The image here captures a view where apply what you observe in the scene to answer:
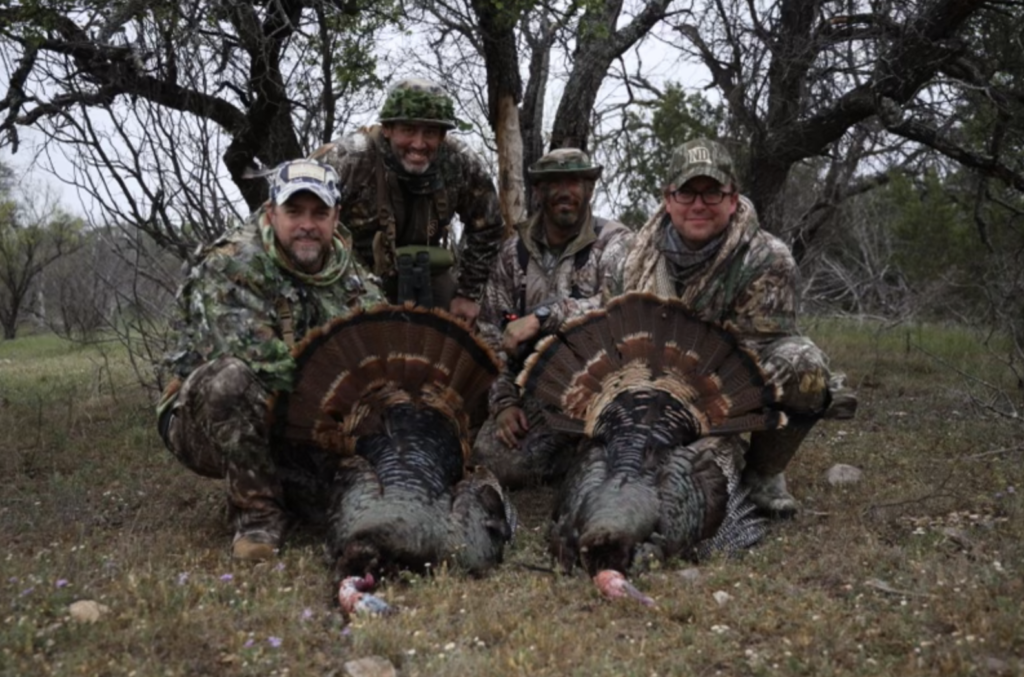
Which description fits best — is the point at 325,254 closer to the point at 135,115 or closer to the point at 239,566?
the point at 239,566

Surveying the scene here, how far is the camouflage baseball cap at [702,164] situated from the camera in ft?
16.1

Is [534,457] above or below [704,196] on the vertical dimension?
below

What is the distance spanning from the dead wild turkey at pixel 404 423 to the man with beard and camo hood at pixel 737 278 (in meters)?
1.16

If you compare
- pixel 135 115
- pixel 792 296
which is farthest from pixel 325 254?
pixel 135 115

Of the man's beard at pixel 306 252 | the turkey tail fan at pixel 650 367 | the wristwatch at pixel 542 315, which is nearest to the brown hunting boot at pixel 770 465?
the turkey tail fan at pixel 650 367

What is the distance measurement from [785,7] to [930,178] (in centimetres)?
667

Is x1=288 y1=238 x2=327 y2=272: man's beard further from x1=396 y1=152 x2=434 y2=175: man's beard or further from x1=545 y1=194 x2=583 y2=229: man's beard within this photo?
x1=545 y1=194 x2=583 y2=229: man's beard

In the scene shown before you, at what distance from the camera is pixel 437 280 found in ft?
21.6

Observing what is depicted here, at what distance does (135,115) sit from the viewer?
694 centimetres

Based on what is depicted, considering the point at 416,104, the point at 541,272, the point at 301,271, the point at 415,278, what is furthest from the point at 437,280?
the point at 301,271

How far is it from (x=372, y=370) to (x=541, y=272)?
6.83 ft

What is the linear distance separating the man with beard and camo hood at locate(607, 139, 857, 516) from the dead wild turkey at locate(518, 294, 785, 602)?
17.8 inches

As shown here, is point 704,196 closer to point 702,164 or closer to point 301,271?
point 702,164

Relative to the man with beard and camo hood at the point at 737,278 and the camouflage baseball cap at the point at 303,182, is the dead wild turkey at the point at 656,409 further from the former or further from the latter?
the camouflage baseball cap at the point at 303,182
